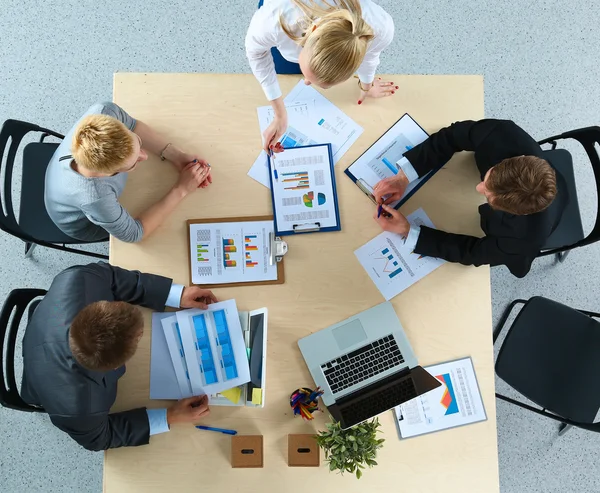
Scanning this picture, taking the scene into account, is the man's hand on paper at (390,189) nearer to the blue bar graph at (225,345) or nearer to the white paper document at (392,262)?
the white paper document at (392,262)

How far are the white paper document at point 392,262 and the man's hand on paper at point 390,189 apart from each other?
112mm

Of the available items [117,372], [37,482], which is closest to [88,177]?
[117,372]

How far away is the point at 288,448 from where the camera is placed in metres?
1.47

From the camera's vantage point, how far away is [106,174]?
1.35m

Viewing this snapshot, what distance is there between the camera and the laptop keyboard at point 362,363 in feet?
4.91

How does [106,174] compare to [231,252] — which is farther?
[231,252]

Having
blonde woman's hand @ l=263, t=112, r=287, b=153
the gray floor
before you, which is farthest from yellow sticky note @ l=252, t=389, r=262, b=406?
the gray floor

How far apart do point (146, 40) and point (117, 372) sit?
1.70 metres

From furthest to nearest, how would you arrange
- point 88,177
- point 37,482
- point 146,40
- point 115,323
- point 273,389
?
point 146,40, point 37,482, point 273,389, point 88,177, point 115,323

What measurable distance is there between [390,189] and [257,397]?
2.54ft

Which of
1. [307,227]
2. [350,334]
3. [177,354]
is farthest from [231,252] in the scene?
[350,334]

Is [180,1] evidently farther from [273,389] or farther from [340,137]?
[273,389]

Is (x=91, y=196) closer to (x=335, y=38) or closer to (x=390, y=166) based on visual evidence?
(x=335, y=38)

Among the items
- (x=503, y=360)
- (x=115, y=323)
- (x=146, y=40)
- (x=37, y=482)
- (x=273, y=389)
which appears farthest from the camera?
(x=146, y=40)
